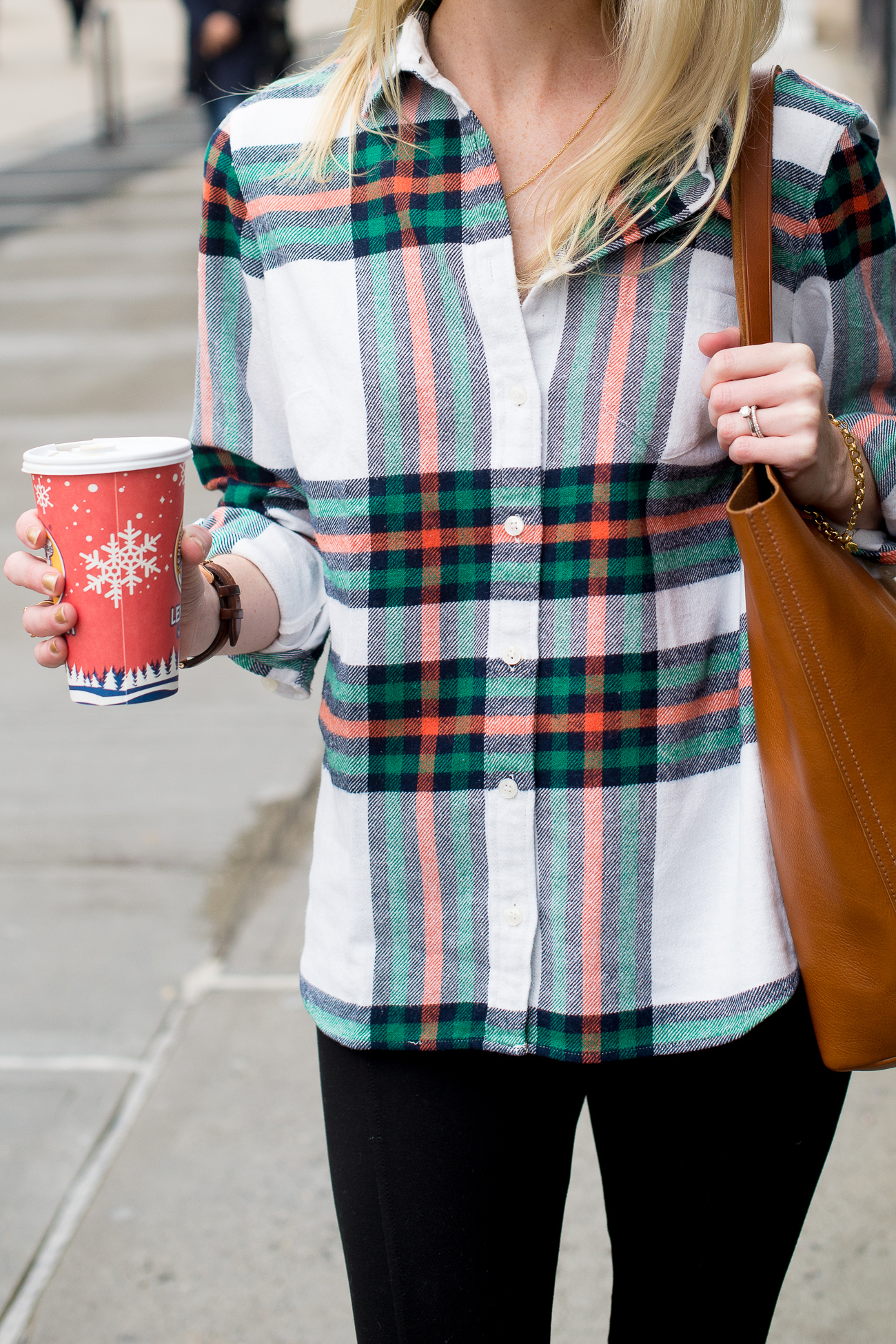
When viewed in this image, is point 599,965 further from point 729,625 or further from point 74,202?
point 74,202

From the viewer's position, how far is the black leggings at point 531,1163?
1512 mm

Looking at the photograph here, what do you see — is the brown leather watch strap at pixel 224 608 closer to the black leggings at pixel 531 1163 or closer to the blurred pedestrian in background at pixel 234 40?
the black leggings at pixel 531 1163

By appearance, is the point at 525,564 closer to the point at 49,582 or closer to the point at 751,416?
the point at 751,416

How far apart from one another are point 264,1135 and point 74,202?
11965 millimetres

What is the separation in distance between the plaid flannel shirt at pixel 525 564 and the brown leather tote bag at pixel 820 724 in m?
0.05

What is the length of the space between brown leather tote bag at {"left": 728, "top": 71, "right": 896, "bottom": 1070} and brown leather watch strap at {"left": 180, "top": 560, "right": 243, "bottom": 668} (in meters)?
0.55

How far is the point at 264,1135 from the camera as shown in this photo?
9.64 feet

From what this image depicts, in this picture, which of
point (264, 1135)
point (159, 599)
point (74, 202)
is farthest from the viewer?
point (74, 202)

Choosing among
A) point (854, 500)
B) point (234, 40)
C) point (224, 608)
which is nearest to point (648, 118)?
point (854, 500)

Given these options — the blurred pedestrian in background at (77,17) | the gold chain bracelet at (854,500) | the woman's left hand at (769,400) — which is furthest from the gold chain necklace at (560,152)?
the blurred pedestrian in background at (77,17)

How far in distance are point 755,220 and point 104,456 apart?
66cm

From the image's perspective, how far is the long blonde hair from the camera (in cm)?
142

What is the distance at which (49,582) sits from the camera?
1.38 meters

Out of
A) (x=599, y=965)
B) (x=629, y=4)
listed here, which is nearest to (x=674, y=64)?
(x=629, y=4)
